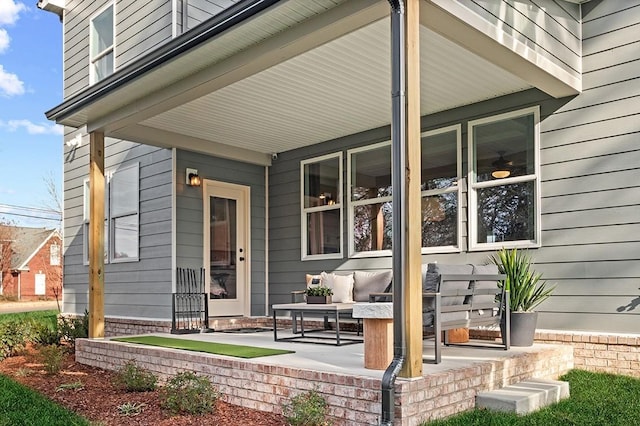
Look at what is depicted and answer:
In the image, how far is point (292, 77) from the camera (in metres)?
5.95

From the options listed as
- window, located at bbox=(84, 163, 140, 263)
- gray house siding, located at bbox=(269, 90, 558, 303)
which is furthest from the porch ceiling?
window, located at bbox=(84, 163, 140, 263)

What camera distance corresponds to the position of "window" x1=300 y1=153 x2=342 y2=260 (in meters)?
8.26

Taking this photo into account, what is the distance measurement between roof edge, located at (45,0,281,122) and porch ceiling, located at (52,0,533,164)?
0.02 meters

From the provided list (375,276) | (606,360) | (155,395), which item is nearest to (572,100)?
(606,360)

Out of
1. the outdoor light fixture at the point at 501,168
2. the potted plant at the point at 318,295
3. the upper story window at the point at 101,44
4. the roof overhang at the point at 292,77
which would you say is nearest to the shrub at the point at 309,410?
the potted plant at the point at 318,295

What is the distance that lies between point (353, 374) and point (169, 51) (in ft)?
11.1

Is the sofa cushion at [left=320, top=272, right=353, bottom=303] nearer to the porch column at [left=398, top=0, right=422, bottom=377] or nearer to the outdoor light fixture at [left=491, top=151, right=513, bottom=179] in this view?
the outdoor light fixture at [left=491, top=151, right=513, bottom=179]

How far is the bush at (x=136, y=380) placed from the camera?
539cm

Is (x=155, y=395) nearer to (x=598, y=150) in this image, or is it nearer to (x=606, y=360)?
(x=606, y=360)

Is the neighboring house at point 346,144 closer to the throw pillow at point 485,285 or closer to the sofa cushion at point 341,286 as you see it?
the sofa cushion at point 341,286

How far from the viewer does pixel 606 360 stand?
17.9 feet

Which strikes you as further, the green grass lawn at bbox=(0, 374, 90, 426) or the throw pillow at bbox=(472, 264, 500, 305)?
the throw pillow at bbox=(472, 264, 500, 305)

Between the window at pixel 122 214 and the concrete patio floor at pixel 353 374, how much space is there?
3086mm

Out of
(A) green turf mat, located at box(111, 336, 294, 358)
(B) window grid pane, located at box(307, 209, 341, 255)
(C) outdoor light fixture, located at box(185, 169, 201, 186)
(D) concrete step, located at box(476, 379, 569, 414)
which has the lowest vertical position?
(D) concrete step, located at box(476, 379, 569, 414)
